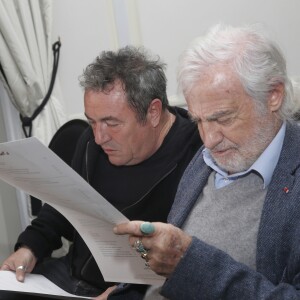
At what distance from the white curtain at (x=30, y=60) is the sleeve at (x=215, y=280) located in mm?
1571

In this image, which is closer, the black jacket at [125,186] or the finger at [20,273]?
the finger at [20,273]

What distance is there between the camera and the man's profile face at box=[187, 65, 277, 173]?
1093 mm

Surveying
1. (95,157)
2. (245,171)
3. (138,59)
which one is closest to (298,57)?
(138,59)

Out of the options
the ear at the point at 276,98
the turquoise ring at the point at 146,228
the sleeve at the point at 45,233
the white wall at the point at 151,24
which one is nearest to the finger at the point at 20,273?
the sleeve at the point at 45,233

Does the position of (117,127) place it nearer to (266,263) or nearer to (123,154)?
(123,154)

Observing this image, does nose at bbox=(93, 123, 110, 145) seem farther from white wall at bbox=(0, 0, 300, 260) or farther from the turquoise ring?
white wall at bbox=(0, 0, 300, 260)

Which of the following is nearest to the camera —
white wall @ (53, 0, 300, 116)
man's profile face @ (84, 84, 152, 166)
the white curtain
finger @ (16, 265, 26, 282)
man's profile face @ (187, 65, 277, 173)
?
man's profile face @ (187, 65, 277, 173)

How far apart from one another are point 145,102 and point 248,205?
60 centimetres

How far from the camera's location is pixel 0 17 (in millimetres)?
2275

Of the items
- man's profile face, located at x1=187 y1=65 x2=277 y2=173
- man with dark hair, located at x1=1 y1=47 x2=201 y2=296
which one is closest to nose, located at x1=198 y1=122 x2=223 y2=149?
man's profile face, located at x1=187 y1=65 x2=277 y2=173

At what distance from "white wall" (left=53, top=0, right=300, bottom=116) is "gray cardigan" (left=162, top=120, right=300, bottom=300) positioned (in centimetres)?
151

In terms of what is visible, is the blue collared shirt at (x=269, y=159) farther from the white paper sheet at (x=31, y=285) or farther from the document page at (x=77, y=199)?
the white paper sheet at (x=31, y=285)

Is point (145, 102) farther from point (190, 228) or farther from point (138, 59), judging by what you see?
point (190, 228)

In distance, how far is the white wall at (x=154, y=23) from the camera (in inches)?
96.1
